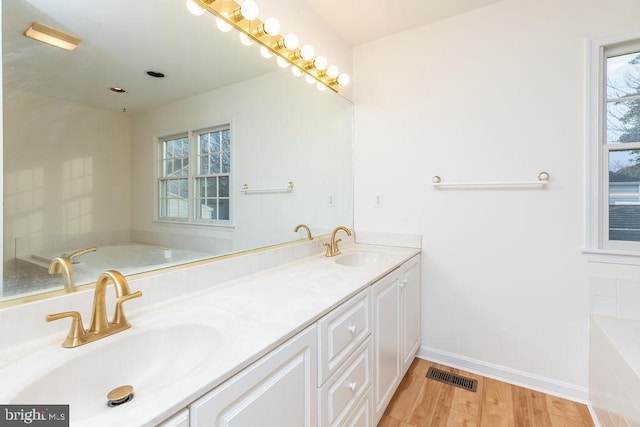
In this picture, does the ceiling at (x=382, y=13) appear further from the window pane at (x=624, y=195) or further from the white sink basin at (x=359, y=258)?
the white sink basin at (x=359, y=258)

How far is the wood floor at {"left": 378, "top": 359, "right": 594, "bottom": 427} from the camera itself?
1523mm

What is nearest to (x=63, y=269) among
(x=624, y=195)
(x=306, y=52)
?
(x=306, y=52)

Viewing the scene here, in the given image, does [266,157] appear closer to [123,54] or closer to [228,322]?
[123,54]

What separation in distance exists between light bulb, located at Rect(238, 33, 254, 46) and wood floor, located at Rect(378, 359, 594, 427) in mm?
2063

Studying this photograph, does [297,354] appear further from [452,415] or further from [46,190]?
[452,415]

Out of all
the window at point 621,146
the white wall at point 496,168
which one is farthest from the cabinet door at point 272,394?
the window at point 621,146

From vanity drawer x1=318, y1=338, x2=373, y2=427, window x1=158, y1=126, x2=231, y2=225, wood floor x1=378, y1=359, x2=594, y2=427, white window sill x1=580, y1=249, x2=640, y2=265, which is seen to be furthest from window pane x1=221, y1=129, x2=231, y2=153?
white window sill x1=580, y1=249, x2=640, y2=265

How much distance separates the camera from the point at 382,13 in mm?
1923

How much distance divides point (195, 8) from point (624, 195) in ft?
7.69

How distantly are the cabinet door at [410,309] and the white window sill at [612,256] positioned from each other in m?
0.92

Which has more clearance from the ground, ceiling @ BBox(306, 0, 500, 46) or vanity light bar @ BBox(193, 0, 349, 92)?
ceiling @ BBox(306, 0, 500, 46)

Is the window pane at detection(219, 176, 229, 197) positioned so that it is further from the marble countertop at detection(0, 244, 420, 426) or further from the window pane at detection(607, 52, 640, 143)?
the window pane at detection(607, 52, 640, 143)

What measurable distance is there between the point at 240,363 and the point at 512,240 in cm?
180

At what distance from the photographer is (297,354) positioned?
87 cm
